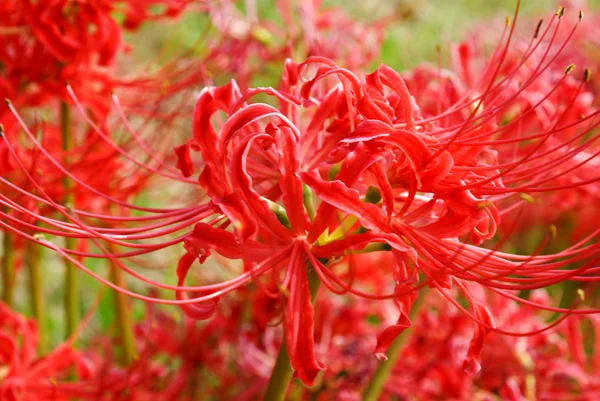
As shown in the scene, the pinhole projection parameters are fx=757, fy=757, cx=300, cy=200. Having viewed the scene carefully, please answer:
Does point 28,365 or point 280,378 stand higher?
point 280,378

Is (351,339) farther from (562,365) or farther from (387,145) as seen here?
(387,145)

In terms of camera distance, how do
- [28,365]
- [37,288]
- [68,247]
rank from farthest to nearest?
[37,288]
[68,247]
[28,365]

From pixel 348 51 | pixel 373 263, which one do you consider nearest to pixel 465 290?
pixel 373 263

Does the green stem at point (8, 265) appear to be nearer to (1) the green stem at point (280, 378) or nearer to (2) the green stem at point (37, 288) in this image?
(2) the green stem at point (37, 288)

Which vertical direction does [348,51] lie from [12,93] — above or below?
above

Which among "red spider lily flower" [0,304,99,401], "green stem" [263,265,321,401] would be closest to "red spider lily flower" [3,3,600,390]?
"green stem" [263,265,321,401]

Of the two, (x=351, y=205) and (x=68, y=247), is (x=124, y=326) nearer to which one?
(x=68, y=247)

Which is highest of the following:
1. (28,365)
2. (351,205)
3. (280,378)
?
(351,205)

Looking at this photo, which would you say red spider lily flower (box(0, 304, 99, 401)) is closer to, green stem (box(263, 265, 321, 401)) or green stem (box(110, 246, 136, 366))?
green stem (box(110, 246, 136, 366))

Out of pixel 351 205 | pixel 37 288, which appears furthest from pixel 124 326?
pixel 351 205
